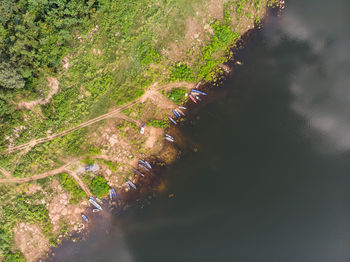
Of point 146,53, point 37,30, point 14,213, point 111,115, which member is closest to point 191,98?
point 146,53

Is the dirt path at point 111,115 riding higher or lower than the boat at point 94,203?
higher

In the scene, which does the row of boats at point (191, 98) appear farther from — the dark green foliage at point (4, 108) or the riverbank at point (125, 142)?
the dark green foliage at point (4, 108)

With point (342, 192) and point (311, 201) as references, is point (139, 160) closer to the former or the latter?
point (311, 201)

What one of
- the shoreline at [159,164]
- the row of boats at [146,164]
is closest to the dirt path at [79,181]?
the row of boats at [146,164]

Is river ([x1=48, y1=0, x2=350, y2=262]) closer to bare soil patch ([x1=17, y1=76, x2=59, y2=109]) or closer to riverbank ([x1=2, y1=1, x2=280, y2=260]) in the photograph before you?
riverbank ([x1=2, y1=1, x2=280, y2=260])

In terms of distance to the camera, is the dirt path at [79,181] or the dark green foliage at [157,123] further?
the dark green foliage at [157,123]

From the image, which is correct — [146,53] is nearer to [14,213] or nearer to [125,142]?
[125,142]

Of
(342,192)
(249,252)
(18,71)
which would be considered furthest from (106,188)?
(342,192)
